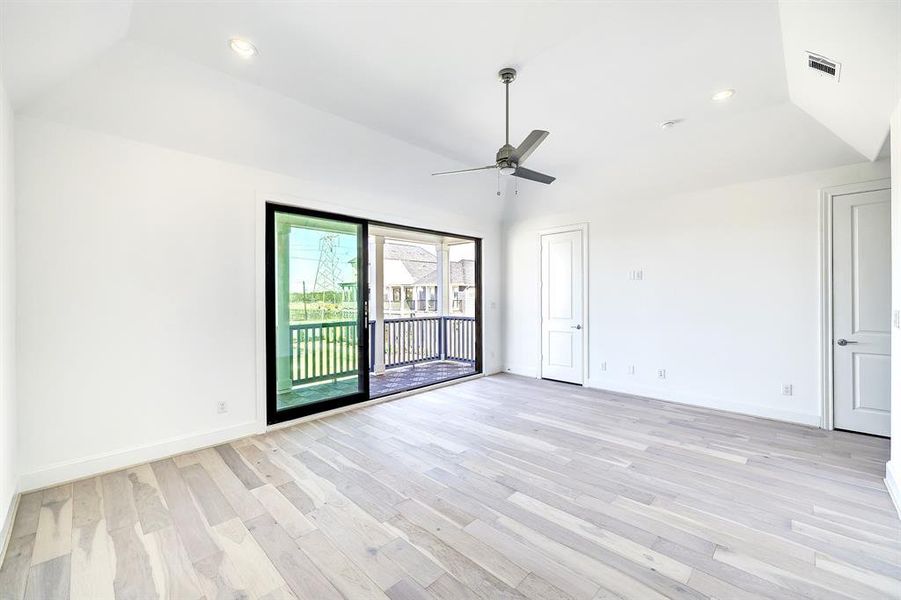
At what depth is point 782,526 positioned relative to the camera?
2182 mm

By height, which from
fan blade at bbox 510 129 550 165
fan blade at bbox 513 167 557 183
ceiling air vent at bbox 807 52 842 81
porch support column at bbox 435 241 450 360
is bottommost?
porch support column at bbox 435 241 450 360

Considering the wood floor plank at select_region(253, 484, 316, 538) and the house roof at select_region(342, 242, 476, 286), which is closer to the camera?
the wood floor plank at select_region(253, 484, 316, 538)

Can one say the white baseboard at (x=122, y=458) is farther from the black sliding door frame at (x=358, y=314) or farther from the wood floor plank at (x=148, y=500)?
the black sliding door frame at (x=358, y=314)

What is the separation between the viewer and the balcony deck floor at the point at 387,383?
4051 mm

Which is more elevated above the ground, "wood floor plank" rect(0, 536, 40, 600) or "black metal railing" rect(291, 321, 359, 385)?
"black metal railing" rect(291, 321, 359, 385)

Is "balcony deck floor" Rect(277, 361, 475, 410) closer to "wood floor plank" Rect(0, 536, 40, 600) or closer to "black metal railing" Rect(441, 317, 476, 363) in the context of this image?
"black metal railing" Rect(441, 317, 476, 363)

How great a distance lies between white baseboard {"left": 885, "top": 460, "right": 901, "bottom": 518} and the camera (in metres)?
2.34

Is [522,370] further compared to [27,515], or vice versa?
[522,370]

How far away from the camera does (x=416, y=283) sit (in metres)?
9.70

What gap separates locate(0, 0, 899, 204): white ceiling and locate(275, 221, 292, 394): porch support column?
133 cm

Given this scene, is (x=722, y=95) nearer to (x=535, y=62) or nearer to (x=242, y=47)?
(x=535, y=62)

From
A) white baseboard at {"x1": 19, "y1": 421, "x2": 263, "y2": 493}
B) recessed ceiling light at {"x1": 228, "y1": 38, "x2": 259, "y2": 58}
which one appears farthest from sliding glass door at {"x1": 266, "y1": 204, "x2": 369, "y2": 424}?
recessed ceiling light at {"x1": 228, "y1": 38, "x2": 259, "y2": 58}

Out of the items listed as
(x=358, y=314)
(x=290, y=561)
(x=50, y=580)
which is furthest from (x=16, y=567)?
(x=358, y=314)

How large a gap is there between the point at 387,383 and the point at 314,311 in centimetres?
204
